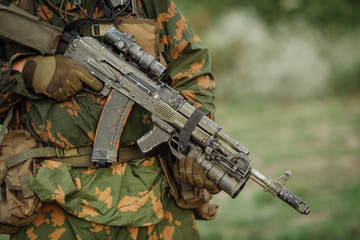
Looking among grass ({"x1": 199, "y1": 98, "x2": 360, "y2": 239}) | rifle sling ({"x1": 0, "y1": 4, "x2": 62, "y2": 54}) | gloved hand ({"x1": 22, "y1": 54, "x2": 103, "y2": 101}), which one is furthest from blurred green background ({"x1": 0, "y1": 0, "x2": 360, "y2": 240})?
rifle sling ({"x1": 0, "y1": 4, "x2": 62, "y2": 54})

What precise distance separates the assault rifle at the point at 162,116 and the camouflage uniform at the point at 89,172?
Result: 5.0 inches

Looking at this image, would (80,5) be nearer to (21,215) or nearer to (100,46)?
(100,46)

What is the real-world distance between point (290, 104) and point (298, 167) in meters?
3.25

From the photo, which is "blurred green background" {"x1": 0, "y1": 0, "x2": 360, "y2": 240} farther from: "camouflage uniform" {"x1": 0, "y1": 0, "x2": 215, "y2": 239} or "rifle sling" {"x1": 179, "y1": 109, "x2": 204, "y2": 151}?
"rifle sling" {"x1": 179, "y1": 109, "x2": 204, "y2": 151}

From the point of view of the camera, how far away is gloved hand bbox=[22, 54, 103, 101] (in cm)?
237

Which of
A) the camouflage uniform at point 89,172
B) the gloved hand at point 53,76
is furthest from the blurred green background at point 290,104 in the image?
the gloved hand at point 53,76

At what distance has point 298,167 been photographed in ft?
20.1

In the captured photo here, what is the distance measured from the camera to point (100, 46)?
2504 mm

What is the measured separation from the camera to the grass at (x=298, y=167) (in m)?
4.64

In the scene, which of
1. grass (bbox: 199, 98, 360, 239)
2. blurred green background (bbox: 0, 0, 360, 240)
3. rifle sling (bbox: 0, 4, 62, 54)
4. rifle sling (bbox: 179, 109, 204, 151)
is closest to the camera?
rifle sling (bbox: 0, 4, 62, 54)

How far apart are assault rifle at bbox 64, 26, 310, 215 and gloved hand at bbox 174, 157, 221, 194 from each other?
0.12 feet

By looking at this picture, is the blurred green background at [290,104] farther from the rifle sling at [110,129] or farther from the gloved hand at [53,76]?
the gloved hand at [53,76]

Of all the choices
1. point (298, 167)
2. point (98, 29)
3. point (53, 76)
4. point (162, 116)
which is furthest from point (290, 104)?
point (53, 76)

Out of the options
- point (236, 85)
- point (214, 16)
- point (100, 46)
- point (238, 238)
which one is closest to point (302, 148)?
point (238, 238)
